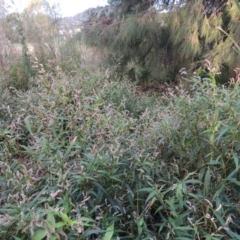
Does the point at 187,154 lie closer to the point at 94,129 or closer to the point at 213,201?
the point at 213,201

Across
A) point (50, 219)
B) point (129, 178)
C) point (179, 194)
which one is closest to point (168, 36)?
point (129, 178)

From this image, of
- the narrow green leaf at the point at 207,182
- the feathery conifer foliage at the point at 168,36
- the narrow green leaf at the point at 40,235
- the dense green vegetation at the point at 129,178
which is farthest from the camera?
the feathery conifer foliage at the point at 168,36

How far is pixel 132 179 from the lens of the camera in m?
1.25

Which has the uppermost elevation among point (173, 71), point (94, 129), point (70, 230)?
point (94, 129)

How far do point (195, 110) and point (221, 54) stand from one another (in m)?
2.07

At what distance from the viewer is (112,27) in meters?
4.23

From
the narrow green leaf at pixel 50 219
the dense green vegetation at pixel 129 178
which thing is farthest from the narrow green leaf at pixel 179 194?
the narrow green leaf at pixel 50 219

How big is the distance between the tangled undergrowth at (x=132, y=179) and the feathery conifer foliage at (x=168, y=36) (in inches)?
79.8

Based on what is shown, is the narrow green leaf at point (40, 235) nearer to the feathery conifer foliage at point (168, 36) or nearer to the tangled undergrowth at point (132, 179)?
the tangled undergrowth at point (132, 179)

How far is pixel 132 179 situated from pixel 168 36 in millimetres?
3106

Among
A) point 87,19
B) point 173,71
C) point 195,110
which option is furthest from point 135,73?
point 195,110

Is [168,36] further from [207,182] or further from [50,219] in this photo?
[50,219]

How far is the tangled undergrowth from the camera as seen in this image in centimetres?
102

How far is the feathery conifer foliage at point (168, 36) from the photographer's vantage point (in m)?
3.40
